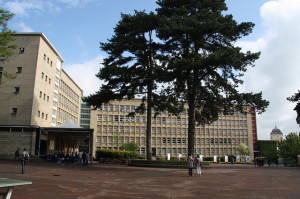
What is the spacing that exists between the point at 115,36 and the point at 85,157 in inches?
522

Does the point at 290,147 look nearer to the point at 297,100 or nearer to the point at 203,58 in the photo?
the point at 297,100

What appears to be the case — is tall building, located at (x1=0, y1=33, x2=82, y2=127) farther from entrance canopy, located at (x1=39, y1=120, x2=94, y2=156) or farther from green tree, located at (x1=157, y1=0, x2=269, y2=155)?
green tree, located at (x1=157, y1=0, x2=269, y2=155)

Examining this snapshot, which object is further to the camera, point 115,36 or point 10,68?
point 10,68

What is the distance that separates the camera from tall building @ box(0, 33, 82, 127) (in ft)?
120

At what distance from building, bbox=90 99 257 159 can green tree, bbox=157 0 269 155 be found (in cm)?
4800

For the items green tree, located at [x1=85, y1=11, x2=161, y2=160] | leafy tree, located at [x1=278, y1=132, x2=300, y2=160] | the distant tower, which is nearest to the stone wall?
green tree, located at [x1=85, y1=11, x2=161, y2=160]

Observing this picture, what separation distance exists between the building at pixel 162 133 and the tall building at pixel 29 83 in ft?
104

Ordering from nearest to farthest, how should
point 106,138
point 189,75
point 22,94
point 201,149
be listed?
point 189,75
point 22,94
point 106,138
point 201,149

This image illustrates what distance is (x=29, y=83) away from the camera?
3750 cm

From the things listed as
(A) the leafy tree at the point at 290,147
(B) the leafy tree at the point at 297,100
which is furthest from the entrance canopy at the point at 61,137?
(A) the leafy tree at the point at 290,147

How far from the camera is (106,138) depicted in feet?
251

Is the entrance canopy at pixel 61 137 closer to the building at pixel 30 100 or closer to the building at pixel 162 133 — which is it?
the building at pixel 30 100

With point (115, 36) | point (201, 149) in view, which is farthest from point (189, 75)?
point (201, 149)

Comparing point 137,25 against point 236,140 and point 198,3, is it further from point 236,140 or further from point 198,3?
point 236,140
